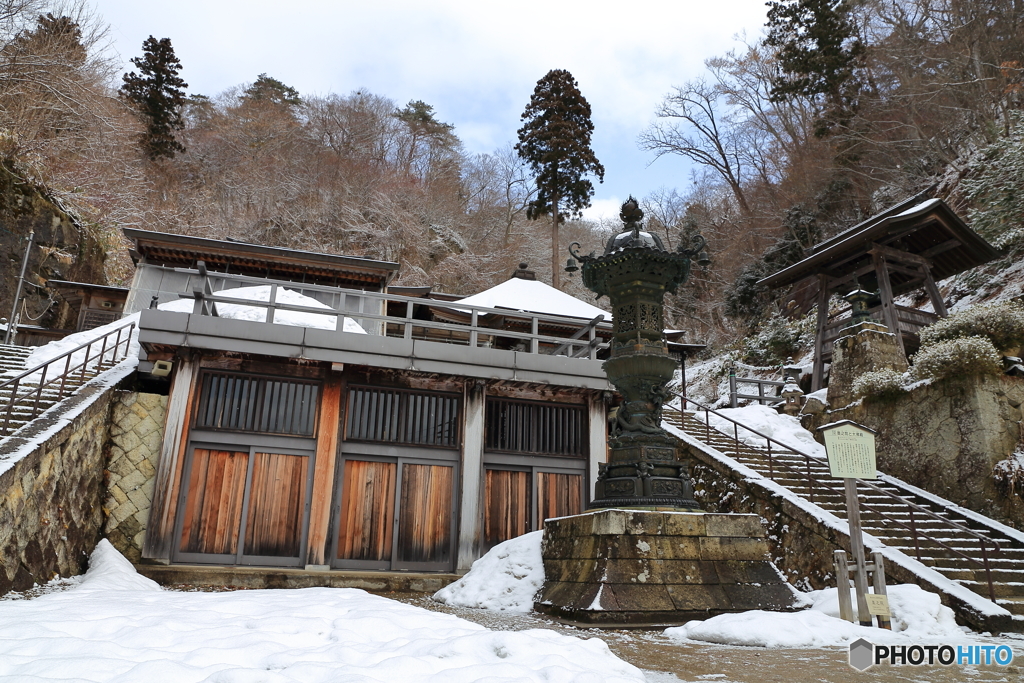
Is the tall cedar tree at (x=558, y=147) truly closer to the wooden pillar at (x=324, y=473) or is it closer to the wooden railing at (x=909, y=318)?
the wooden railing at (x=909, y=318)

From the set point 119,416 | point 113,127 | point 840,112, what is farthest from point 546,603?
point 840,112

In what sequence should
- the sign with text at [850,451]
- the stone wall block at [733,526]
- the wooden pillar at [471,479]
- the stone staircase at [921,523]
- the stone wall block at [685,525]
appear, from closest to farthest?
1. the sign with text at [850,451]
2. the stone wall block at [685,525]
3. the stone wall block at [733,526]
4. the stone staircase at [921,523]
5. the wooden pillar at [471,479]

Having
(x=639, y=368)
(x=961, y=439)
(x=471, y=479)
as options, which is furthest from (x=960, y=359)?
(x=471, y=479)

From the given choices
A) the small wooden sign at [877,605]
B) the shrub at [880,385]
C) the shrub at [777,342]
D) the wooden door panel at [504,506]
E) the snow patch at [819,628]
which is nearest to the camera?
the snow patch at [819,628]

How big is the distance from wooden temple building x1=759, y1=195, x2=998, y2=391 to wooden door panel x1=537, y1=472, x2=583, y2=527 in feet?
30.1

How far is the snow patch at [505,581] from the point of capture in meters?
8.44

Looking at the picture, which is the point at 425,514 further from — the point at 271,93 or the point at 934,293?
the point at 271,93

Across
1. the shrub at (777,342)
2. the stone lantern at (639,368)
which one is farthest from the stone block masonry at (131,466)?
the shrub at (777,342)

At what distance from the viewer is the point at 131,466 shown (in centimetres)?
1033

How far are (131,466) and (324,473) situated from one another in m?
3.08

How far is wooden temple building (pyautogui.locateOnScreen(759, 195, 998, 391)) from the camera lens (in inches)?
626

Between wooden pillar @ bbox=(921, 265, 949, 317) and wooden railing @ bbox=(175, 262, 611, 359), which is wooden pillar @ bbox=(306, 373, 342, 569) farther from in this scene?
wooden pillar @ bbox=(921, 265, 949, 317)

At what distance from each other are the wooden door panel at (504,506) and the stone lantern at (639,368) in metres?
3.61

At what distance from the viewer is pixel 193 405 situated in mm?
10727
